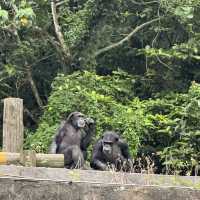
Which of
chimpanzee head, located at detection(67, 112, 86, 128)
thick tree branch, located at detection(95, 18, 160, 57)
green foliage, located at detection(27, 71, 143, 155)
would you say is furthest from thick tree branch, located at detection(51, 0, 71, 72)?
chimpanzee head, located at detection(67, 112, 86, 128)

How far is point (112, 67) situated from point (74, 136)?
450 cm

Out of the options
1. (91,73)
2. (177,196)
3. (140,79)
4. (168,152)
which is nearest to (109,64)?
(140,79)

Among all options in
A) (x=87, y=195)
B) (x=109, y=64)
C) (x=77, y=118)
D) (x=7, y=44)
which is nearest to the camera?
(x=87, y=195)

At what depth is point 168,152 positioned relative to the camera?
12.5 meters

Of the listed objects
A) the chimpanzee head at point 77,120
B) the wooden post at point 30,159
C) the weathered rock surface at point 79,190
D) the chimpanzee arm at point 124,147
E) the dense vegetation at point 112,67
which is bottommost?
the weathered rock surface at point 79,190

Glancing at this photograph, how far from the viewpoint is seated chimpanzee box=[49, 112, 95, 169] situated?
423 inches

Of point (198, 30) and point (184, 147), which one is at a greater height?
point (198, 30)

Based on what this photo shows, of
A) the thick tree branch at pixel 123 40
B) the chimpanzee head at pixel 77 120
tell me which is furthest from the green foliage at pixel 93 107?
the chimpanzee head at pixel 77 120

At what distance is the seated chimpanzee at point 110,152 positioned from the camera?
10.9 meters

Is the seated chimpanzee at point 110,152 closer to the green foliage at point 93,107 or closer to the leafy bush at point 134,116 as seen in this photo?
the leafy bush at point 134,116

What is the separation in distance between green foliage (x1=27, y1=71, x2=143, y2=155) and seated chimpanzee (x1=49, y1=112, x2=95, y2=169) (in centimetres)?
100

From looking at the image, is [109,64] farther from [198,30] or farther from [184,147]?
[184,147]

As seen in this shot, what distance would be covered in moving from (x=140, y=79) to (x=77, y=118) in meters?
3.97

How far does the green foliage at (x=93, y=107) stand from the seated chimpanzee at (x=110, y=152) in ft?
4.04
